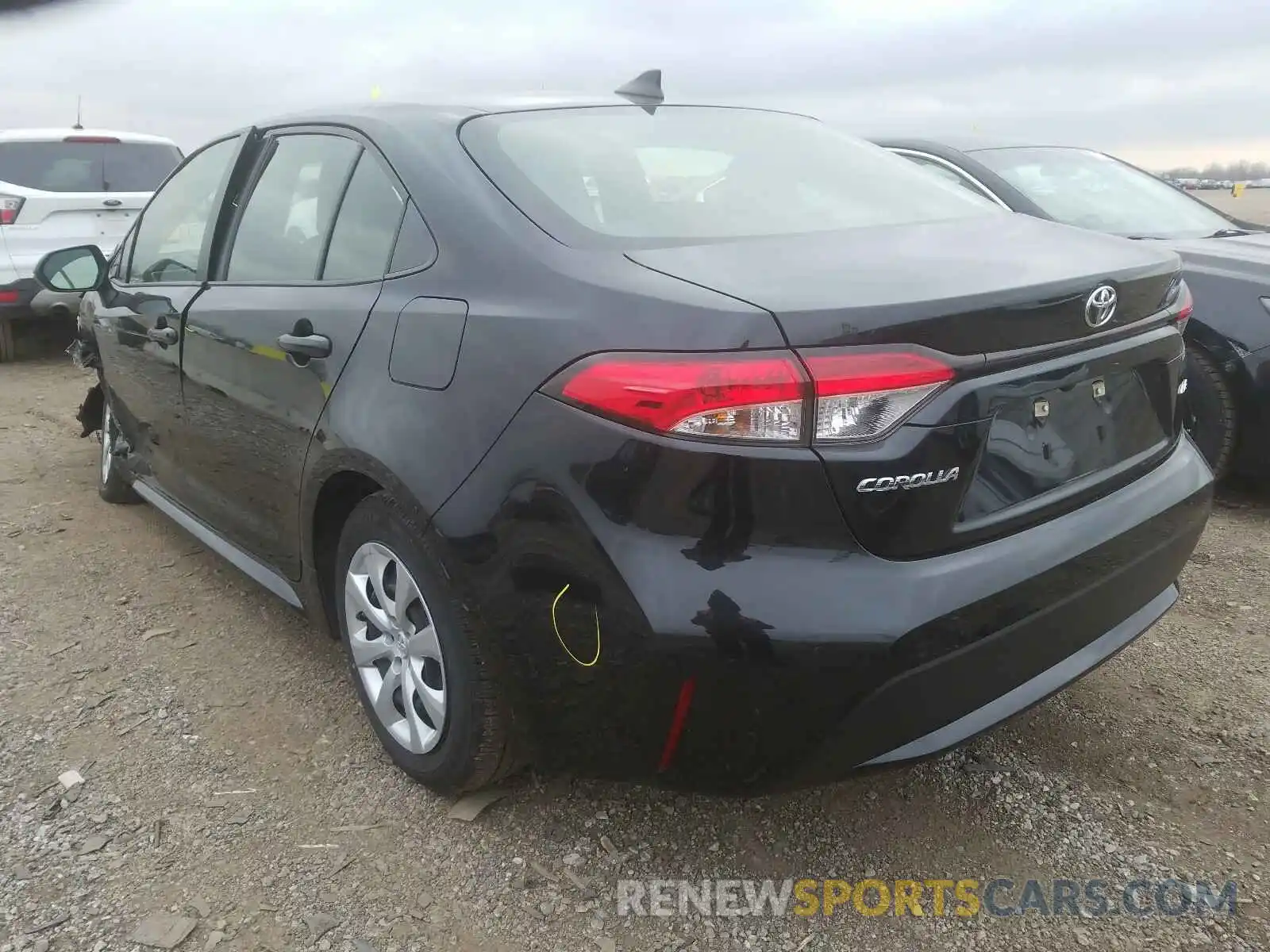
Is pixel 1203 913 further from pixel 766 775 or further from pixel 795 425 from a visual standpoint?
pixel 795 425

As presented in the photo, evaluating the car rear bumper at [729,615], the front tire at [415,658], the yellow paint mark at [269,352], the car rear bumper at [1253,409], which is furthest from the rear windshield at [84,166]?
the car rear bumper at [1253,409]

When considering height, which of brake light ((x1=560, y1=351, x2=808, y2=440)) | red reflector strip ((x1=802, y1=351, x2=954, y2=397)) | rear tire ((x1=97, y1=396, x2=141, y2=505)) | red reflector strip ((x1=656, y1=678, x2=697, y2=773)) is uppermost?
red reflector strip ((x1=802, y1=351, x2=954, y2=397))

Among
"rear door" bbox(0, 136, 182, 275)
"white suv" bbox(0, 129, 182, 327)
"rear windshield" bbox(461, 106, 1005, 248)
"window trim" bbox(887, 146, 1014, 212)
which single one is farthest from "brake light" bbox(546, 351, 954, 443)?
"rear door" bbox(0, 136, 182, 275)

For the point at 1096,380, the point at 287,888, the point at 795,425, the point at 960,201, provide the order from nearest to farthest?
the point at 795,425 < the point at 1096,380 < the point at 287,888 < the point at 960,201

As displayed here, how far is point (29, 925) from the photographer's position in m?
1.97

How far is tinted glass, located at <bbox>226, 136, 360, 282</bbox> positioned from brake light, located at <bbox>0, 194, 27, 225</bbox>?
5657 mm

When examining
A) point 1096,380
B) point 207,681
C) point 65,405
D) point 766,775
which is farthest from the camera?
point 65,405

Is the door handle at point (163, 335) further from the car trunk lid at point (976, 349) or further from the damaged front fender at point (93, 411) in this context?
the car trunk lid at point (976, 349)

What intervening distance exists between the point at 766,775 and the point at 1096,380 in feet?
3.23

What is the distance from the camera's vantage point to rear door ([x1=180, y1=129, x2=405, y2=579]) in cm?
230

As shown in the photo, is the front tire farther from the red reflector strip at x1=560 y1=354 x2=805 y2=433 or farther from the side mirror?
the side mirror

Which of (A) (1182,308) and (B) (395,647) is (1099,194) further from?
(B) (395,647)

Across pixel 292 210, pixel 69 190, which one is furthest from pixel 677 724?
pixel 69 190

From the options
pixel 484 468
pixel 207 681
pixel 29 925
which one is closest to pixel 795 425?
pixel 484 468
